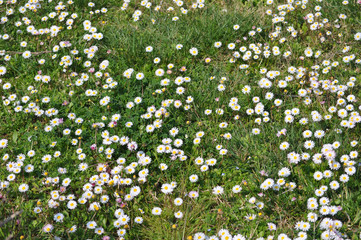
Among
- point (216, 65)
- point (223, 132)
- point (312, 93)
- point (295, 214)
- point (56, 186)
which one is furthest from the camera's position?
point (216, 65)

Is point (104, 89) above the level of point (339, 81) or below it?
below

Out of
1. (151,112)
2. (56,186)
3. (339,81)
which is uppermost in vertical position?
(339,81)

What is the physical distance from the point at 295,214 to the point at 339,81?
1.54 meters

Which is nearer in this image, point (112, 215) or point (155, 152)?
point (112, 215)

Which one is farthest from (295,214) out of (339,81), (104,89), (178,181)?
(104,89)

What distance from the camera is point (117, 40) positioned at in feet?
14.8

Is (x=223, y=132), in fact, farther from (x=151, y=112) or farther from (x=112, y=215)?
(x=112, y=215)

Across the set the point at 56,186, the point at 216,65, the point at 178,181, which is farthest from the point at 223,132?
the point at 56,186

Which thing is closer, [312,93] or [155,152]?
[155,152]

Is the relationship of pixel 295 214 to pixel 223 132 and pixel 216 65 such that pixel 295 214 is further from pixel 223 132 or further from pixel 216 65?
pixel 216 65

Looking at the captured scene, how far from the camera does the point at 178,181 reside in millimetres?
3377

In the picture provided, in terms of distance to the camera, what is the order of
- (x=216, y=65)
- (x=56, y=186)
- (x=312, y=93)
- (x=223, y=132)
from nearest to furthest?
(x=56, y=186) < (x=223, y=132) < (x=312, y=93) < (x=216, y=65)

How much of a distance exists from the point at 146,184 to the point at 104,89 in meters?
1.23

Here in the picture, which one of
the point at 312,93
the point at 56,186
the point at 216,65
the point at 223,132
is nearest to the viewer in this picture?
the point at 56,186
